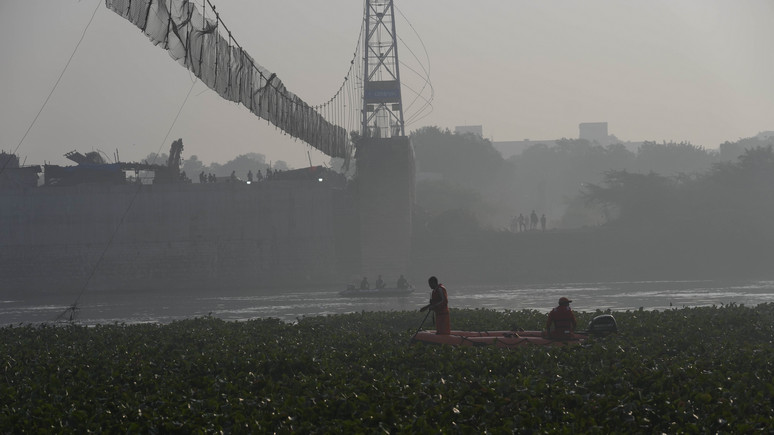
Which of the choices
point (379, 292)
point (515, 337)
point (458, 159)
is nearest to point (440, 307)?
point (515, 337)

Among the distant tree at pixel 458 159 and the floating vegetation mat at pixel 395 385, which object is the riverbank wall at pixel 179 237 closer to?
the floating vegetation mat at pixel 395 385

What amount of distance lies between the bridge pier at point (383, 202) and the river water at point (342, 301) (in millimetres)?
3450

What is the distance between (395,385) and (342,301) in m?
47.7

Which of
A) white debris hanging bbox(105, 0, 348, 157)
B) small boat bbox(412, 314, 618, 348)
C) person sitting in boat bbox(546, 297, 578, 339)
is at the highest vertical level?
white debris hanging bbox(105, 0, 348, 157)

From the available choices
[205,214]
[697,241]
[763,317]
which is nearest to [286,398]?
[763,317]

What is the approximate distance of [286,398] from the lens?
44.1 feet

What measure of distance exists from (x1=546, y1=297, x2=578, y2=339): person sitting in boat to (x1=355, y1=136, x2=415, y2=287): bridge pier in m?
52.6

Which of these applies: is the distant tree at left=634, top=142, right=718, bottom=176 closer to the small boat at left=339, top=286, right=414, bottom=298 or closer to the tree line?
the tree line

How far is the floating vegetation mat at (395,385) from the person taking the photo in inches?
467

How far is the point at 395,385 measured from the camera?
557 inches

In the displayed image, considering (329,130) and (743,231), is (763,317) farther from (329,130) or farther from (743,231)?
(743,231)

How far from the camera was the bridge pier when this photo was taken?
7312 cm


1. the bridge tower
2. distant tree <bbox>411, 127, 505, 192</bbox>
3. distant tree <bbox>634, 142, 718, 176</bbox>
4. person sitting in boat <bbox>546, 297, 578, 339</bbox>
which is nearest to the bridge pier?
the bridge tower

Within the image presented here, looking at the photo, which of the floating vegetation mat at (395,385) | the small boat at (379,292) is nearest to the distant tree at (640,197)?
the small boat at (379,292)
